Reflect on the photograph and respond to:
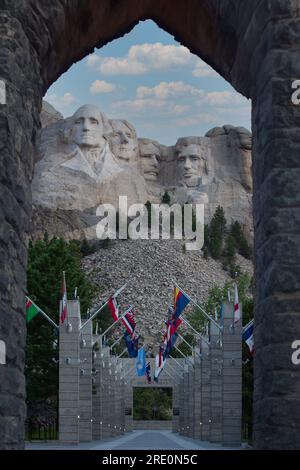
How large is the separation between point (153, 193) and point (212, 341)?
105923mm

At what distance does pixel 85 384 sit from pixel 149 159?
113 meters

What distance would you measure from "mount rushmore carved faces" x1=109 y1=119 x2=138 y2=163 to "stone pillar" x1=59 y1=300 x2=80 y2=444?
108874mm

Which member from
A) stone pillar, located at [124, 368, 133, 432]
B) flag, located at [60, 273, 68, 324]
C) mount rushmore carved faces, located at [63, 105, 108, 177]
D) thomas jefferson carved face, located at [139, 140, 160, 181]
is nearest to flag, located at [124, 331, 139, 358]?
flag, located at [60, 273, 68, 324]

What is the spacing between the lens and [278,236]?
9.88m

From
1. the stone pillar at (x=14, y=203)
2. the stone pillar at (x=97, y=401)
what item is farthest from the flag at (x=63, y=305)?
the stone pillar at (x=14, y=203)

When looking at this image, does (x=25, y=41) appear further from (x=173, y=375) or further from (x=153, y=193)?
(x=153, y=193)

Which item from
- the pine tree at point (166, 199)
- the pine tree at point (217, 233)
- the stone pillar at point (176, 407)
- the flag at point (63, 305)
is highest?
the pine tree at point (166, 199)

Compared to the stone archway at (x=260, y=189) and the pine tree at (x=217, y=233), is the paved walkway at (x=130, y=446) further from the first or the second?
the pine tree at (x=217, y=233)

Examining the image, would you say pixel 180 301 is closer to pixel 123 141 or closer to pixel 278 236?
pixel 278 236

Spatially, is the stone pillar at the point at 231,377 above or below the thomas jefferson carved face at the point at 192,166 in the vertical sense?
below

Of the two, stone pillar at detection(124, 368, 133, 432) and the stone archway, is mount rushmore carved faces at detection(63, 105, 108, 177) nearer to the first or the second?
stone pillar at detection(124, 368, 133, 432)

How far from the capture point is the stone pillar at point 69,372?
112 feet

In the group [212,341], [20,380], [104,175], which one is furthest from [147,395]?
[20,380]

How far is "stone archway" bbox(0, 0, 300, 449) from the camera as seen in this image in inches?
379
